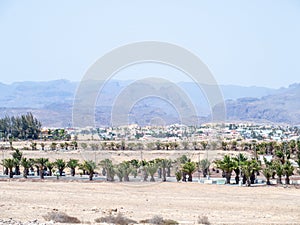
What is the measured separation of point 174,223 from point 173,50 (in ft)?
72.5

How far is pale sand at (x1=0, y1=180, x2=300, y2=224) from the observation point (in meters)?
25.6

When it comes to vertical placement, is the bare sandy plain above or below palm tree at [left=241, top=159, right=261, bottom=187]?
below

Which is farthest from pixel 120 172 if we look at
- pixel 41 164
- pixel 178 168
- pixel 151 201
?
pixel 151 201

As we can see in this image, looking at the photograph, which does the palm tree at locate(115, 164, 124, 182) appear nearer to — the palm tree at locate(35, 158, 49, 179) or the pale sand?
the pale sand

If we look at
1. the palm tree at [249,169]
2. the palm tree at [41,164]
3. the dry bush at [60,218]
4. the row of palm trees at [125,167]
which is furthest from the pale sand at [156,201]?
the palm tree at [41,164]

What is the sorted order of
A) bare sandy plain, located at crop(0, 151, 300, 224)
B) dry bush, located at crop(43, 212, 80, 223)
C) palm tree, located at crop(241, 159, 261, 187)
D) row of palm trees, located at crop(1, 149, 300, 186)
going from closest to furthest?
1. dry bush, located at crop(43, 212, 80, 223)
2. bare sandy plain, located at crop(0, 151, 300, 224)
3. palm tree, located at crop(241, 159, 261, 187)
4. row of palm trees, located at crop(1, 149, 300, 186)

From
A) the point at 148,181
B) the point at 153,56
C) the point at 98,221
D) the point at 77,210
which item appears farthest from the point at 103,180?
the point at 98,221

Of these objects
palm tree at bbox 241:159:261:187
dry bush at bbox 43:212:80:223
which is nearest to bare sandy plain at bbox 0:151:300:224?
dry bush at bbox 43:212:80:223

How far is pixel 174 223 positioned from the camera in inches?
879

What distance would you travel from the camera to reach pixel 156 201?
3128 centimetres

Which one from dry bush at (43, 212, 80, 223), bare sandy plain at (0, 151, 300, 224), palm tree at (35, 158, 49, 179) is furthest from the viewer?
palm tree at (35, 158, 49, 179)

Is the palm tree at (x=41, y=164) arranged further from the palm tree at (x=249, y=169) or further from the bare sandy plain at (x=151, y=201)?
the palm tree at (x=249, y=169)

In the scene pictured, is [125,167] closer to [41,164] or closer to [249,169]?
[41,164]

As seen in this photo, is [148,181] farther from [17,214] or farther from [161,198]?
[17,214]
